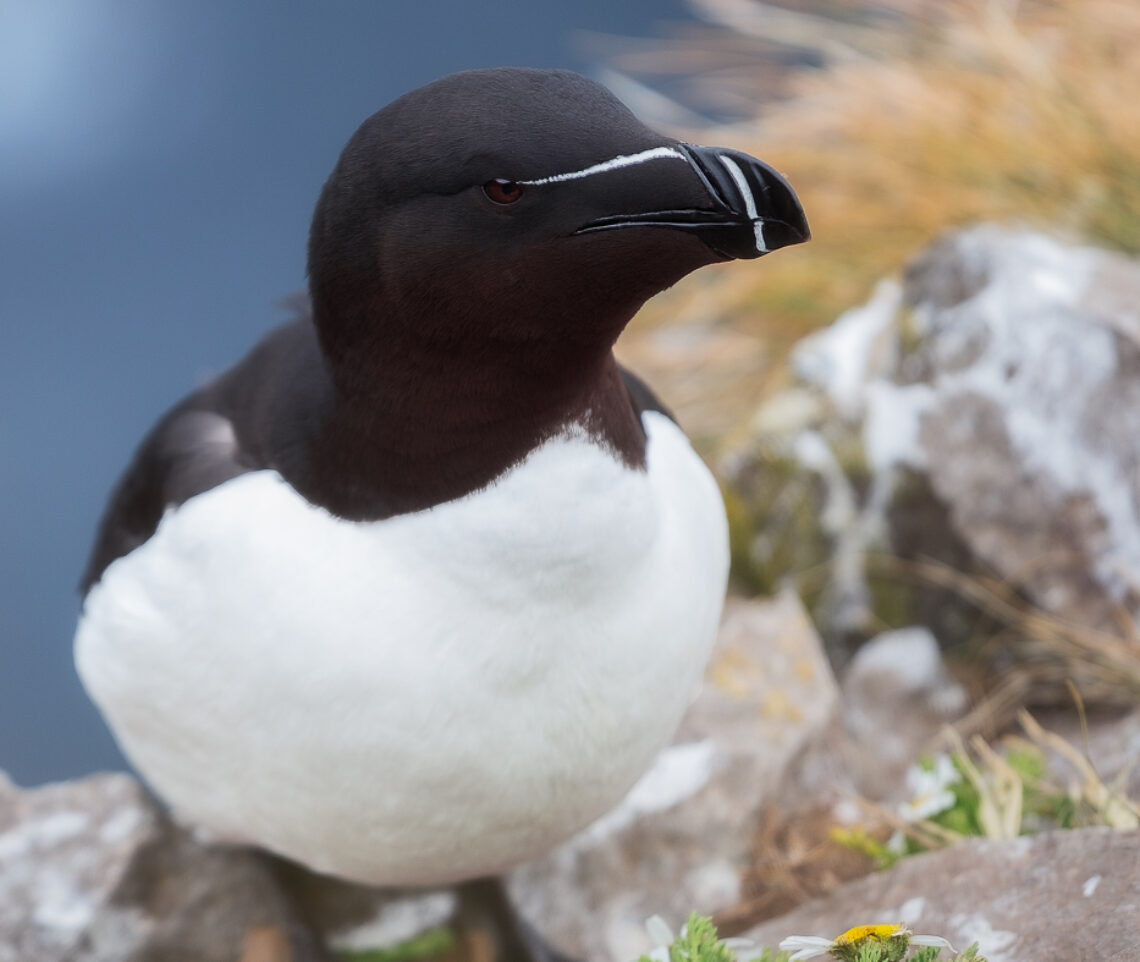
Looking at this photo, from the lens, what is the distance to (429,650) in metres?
1.69

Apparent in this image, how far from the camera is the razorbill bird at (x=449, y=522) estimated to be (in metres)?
1.42

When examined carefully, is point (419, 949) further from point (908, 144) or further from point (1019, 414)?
point (908, 144)

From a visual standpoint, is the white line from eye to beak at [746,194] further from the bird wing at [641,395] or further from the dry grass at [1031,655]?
the dry grass at [1031,655]

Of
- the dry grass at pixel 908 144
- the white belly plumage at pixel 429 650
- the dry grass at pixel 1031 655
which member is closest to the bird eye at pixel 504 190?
the white belly plumage at pixel 429 650

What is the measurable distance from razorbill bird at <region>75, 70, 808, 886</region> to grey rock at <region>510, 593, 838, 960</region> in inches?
19.9

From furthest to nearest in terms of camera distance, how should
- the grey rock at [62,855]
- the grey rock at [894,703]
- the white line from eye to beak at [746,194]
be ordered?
the grey rock at [894,703] → the grey rock at [62,855] → the white line from eye to beak at [746,194]

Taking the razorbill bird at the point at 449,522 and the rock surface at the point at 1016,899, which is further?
the rock surface at the point at 1016,899

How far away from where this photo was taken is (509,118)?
1.42 meters

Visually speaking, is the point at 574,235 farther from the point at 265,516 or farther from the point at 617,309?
the point at 265,516

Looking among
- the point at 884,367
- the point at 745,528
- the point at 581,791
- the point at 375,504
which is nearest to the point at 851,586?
the point at 745,528

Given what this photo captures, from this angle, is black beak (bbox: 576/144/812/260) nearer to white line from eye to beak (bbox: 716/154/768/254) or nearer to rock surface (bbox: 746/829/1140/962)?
white line from eye to beak (bbox: 716/154/768/254)

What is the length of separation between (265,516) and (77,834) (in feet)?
3.60

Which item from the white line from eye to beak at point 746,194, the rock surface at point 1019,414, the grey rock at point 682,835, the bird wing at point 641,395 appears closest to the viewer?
the white line from eye to beak at point 746,194

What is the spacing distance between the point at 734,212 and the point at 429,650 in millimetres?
692
